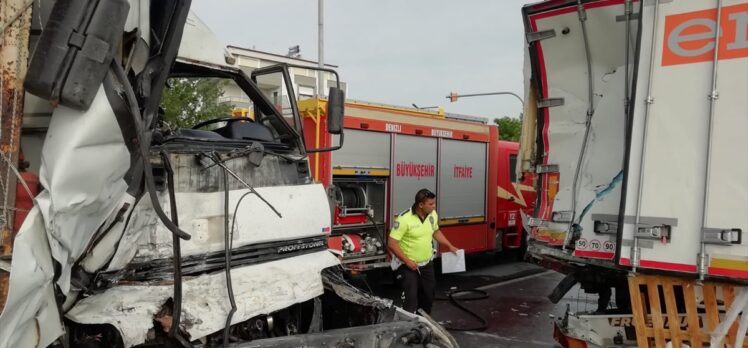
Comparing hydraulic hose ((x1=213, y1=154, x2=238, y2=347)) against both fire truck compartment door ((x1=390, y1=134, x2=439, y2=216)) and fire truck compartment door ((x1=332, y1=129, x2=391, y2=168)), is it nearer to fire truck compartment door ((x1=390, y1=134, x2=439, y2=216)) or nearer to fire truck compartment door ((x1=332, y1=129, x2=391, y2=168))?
fire truck compartment door ((x1=332, y1=129, x2=391, y2=168))

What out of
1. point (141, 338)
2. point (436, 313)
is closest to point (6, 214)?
point (141, 338)

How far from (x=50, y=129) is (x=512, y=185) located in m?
9.69

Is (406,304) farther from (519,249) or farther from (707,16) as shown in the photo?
(519,249)

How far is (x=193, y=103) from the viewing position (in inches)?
454

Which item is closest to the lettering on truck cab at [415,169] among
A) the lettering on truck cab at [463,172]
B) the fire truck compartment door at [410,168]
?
the fire truck compartment door at [410,168]

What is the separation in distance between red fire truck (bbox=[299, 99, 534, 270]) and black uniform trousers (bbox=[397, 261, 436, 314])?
1247mm

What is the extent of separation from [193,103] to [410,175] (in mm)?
4969

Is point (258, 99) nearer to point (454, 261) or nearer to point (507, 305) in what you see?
point (454, 261)

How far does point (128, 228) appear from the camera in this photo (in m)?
2.74

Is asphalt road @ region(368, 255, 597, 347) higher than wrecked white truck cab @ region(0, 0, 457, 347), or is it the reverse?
wrecked white truck cab @ region(0, 0, 457, 347)

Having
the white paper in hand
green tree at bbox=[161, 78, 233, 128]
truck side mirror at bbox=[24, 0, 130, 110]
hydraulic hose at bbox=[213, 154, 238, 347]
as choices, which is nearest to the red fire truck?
the white paper in hand

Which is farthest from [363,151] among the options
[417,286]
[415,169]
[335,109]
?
[335,109]

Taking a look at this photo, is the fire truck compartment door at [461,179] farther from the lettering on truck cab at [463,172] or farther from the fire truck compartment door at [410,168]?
the fire truck compartment door at [410,168]

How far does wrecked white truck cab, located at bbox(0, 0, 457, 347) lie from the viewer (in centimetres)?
217
